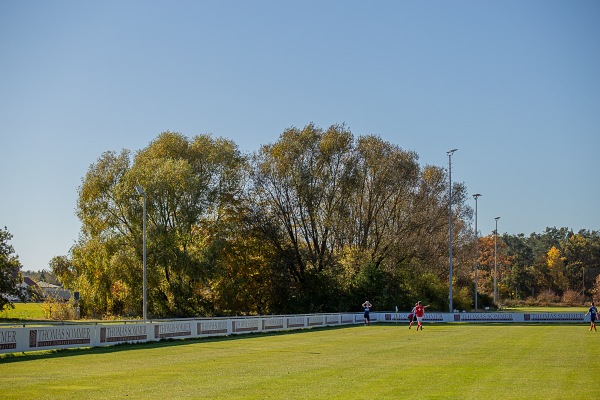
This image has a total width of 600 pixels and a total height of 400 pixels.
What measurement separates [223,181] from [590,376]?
54140 millimetres

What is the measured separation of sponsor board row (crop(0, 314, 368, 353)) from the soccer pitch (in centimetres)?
76

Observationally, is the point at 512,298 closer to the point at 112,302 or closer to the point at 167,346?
the point at 112,302

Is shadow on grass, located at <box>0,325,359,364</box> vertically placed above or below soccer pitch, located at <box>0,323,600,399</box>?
below

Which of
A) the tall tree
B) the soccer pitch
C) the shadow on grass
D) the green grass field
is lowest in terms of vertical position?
the green grass field

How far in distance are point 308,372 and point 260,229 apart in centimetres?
5286

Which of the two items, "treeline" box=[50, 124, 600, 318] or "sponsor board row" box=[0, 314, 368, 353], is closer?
"sponsor board row" box=[0, 314, 368, 353]

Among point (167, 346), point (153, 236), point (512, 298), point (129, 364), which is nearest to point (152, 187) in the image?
point (153, 236)

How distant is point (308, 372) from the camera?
21.0m

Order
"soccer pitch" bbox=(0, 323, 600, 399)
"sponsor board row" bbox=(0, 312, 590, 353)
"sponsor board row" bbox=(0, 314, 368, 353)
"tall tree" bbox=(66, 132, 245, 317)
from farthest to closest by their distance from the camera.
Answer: "tall tree" bbox=(66, 132, 245, 317)
"sponsor board row" bbox=(0, 312, 590, 353)
"sponsor board row" bbox=(0, 314, 368, 353)
"soccer pitch" bbox=(0, 323, 600, 399)

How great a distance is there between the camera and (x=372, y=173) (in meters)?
75.6

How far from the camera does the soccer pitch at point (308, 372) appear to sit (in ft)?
54.1

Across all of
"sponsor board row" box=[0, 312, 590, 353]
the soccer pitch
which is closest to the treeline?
"sponsor board row" box=[0, 312, 590, 353]

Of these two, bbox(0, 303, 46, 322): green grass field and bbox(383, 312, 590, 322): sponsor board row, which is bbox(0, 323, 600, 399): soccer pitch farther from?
bbox(0, 303, 46, 322): green grass field

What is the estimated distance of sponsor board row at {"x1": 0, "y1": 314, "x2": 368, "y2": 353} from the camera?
28.8 m
